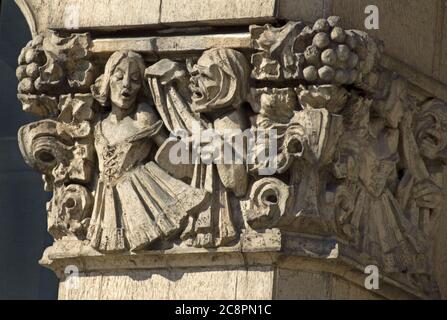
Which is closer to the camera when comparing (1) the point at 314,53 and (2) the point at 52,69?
(1) the point at 314,53

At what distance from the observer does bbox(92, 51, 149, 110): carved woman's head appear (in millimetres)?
14688

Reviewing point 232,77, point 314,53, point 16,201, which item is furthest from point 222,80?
point 16,201

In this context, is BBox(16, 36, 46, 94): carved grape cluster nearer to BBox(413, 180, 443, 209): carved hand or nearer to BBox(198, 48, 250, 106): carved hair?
BBox(198, 48, 250, 106): carved hair

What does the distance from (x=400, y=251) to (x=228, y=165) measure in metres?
0.97

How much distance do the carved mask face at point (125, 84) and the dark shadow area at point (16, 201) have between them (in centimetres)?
143

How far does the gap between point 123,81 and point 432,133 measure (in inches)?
59.1

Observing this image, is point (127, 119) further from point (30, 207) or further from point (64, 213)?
point (30, 207)

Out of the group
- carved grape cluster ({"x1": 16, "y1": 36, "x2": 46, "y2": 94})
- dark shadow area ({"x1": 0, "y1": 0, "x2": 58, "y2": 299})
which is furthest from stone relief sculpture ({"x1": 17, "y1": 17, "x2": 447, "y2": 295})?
dark shadow area ({"x1": 0, "y1": 0, "x2": 58, "y2": 299})

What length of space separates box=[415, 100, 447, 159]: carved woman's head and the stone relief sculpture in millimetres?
18

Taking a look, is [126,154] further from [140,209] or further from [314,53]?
[314,53]

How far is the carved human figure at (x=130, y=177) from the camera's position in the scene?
14.5 meters

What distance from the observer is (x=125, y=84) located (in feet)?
48.2

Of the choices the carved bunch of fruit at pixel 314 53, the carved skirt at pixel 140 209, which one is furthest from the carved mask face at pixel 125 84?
the carved bunch of fruit at pixel 314 53
